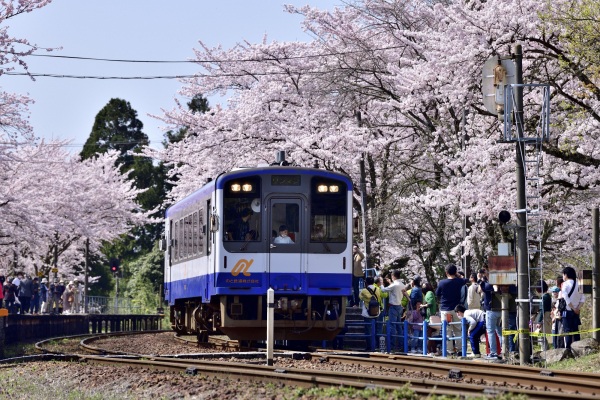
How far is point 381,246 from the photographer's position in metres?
31.1

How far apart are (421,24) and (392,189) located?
175 inches

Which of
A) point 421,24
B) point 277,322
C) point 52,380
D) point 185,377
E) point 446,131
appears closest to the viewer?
point 185,377

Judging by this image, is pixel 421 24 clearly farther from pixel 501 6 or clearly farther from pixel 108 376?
pixel 108 376

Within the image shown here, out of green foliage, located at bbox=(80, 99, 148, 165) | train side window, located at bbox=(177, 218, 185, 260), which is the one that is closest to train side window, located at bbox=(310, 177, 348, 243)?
train side window, located at bbox=(177, 218, 185, 260)

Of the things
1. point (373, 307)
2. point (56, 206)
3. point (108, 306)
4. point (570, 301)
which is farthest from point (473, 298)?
point (108, 306)

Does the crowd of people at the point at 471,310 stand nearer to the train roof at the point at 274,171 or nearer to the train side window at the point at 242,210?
the train roof at the point at 274,171

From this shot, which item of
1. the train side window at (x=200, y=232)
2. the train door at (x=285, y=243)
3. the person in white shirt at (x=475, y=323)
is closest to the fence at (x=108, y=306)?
the train side window at (x=200, y=232)

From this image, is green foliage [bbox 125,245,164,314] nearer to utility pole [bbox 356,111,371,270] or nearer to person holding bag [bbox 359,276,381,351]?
utility pole [bbox 356,111,371,270]

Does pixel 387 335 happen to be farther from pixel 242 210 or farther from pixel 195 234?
pixel 195 234

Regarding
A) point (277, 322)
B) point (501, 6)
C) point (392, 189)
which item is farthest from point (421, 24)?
point (277, 322)

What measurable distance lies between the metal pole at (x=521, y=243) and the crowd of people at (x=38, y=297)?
2362 cm

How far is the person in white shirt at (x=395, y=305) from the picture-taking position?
20375 mm

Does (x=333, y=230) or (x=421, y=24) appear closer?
(x=333, y=230)

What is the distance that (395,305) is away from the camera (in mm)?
20562
